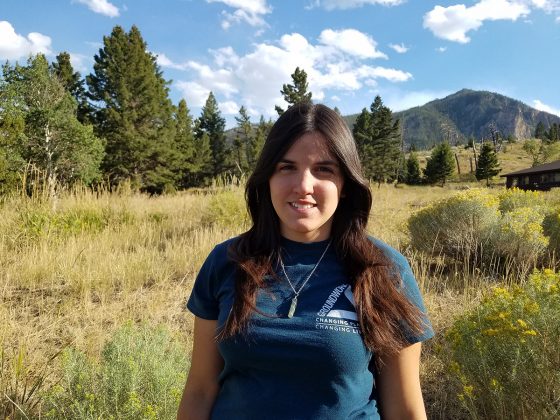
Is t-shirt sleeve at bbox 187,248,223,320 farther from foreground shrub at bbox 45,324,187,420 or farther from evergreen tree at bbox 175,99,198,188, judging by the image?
evergreen tree at bbox 175,99,198,188

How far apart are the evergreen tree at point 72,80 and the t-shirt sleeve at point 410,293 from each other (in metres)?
33.1

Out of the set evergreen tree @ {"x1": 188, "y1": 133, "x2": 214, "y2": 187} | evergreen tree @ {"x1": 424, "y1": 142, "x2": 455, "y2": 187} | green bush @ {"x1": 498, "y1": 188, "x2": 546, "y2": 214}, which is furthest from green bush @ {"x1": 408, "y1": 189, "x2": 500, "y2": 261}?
evergreen tree @ {"x1": 424, "y1": 142, "x2": 455, "y2": 187}

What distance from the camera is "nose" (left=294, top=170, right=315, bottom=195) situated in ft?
4.56

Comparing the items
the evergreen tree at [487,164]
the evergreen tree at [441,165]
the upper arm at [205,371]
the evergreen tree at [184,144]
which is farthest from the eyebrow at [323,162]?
the evergreen tree at [487,164]

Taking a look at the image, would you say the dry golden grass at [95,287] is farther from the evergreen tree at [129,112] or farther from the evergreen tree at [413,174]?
the evergreen tree at [413,174]

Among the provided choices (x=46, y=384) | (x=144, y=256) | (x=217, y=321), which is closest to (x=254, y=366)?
(x=217, y=321)

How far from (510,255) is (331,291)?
4.16m

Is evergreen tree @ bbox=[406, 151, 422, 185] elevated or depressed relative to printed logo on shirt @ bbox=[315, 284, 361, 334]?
elevated

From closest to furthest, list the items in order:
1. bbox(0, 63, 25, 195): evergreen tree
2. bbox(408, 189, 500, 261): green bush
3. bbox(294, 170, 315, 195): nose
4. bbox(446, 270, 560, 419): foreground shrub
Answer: bbox(294, 170, 315, 195): nose, bbox(446, 270, 560, 419): foreground shrub, bbox(408, 189, 500, 261): green bush, bbox(0, 63, 25, 195): evergreen tree

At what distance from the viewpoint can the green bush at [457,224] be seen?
5059 millimetres

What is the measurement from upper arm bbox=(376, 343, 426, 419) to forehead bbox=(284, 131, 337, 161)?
0.75 m

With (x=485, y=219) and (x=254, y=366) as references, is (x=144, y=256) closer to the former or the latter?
(x=254, y=366)

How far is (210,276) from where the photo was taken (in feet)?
4.86

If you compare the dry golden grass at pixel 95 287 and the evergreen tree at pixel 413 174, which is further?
the evergreen tree at pixel 413 174
